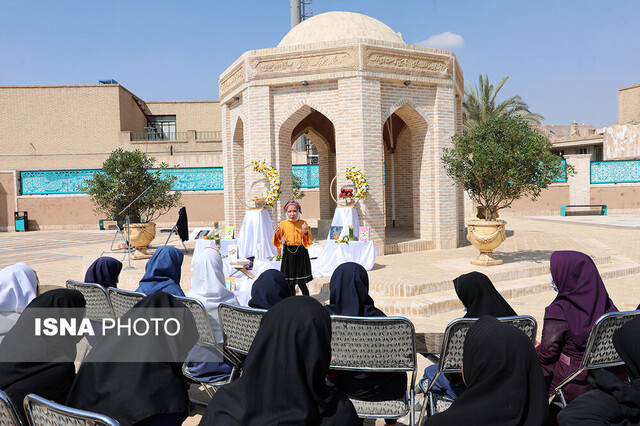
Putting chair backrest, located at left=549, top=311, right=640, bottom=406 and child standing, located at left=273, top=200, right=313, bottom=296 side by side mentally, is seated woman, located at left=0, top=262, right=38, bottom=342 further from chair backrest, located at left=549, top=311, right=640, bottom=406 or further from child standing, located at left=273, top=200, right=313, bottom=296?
chair backrest, located at left=549, top=311, right=640, bottom=406

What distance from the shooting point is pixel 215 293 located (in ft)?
12.4

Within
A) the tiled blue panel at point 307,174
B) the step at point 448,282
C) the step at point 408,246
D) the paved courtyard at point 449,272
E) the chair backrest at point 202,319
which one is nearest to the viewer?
the chair backrest at point 202,319

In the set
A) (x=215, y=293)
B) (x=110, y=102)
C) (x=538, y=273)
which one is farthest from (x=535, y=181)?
(x=110, y=102)

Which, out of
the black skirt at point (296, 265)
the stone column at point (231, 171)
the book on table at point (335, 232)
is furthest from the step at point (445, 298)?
the stone column at point (231, 171)

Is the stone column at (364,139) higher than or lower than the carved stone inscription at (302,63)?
lower

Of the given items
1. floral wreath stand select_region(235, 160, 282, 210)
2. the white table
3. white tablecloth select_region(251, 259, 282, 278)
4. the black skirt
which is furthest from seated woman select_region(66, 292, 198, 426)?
floral wreath stand select_region(235, 160, 282, 210)

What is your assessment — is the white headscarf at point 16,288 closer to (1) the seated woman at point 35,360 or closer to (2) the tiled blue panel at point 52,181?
(1) the seated woman at point 35,360

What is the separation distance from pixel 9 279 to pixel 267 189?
7.14 m

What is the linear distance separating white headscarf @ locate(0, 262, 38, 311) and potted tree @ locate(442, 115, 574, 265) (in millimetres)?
6673

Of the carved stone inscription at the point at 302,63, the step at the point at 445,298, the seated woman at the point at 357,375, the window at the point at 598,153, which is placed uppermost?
the carved stone inscription at the point at 302,63

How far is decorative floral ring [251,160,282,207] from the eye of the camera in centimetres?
977

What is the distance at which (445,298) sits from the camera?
652cm

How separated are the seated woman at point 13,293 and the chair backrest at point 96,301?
513 millimetres

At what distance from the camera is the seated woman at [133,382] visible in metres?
2.05
